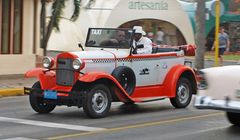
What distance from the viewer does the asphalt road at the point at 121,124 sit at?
9.64 meters

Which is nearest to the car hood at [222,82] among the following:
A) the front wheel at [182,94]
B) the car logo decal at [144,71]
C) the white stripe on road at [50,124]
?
the white stripe on road at [50,124]

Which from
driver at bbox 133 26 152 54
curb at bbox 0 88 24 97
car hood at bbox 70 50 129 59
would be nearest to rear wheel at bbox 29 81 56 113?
car hood at bbox 70 50 129 59

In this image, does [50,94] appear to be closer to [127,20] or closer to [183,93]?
[183,93]

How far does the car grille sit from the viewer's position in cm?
1170

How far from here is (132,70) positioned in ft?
40.3

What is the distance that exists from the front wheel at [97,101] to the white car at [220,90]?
2.26 m

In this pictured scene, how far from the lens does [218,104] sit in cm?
968

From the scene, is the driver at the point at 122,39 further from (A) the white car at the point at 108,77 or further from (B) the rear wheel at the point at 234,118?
(B) the rear wheel at the point at 234,118

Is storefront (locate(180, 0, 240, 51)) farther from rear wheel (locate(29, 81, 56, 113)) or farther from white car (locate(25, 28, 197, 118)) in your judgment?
rear wheel (locate(29, 81, 56, 113))

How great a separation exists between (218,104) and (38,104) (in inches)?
164

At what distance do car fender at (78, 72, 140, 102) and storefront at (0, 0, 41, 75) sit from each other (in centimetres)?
815

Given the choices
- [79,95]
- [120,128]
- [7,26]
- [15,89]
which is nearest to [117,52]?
[79,95]

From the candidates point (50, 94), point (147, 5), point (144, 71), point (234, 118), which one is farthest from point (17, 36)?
point (147, 5)

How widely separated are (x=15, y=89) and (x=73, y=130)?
21.9 ft
